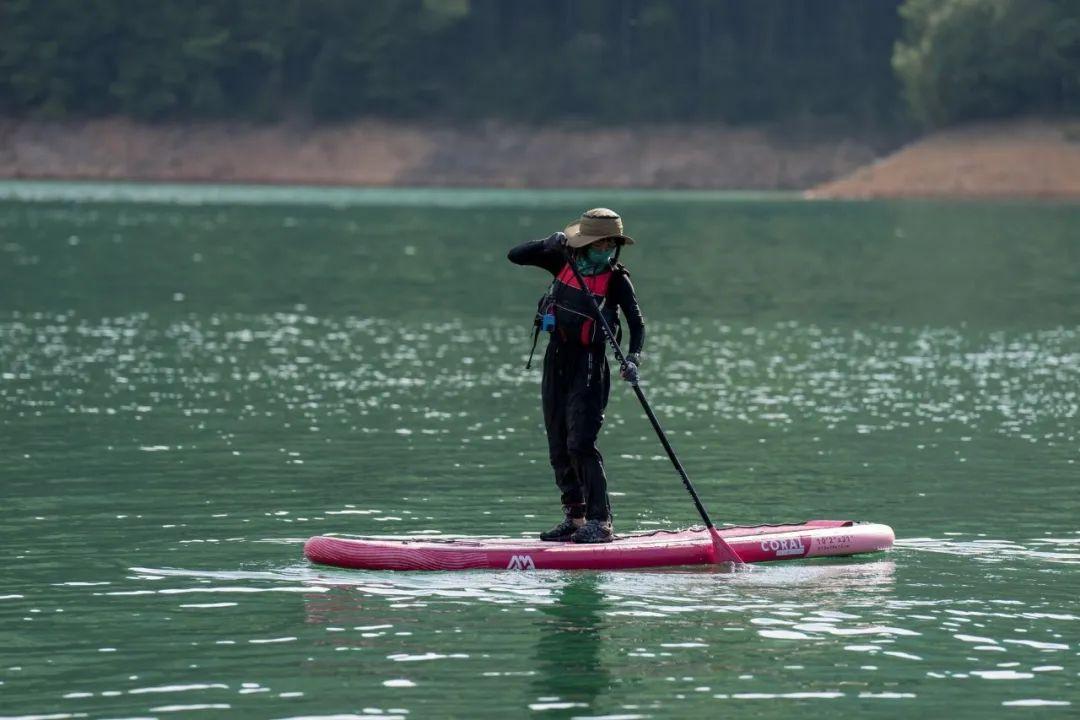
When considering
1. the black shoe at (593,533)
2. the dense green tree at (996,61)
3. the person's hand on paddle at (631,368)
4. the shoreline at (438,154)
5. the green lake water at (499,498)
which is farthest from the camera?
the shoreline at (438,154)

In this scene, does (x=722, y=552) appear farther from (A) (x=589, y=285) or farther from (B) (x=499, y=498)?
(B) (x=499, y=498)

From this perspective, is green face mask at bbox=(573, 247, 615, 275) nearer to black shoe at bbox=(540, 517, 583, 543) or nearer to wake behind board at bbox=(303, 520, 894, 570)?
black shoe at bbox=(540, 517, 583, 543)

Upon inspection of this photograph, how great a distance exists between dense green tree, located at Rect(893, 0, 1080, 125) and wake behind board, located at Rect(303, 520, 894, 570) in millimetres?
118800

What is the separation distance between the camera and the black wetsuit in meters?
18.8

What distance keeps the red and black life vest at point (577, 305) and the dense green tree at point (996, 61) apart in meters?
120

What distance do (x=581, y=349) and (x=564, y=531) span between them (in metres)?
1.76

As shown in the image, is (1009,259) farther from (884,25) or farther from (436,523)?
(884,25)

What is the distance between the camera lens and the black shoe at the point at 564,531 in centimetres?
1938

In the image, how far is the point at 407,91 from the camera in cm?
16512

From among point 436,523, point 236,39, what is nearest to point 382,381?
point 436,523

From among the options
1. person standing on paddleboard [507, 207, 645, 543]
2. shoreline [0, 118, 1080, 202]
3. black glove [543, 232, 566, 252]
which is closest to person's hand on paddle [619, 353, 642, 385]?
person standing on paddleboard [507, 207, 645, 543]

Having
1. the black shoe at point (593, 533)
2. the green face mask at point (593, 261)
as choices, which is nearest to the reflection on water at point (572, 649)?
the black shoe at point (593, 533)

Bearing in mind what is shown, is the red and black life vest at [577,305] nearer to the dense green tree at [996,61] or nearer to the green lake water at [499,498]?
the green lake water at [499,498]

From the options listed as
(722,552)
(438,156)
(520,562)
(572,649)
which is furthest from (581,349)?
(438,156)
